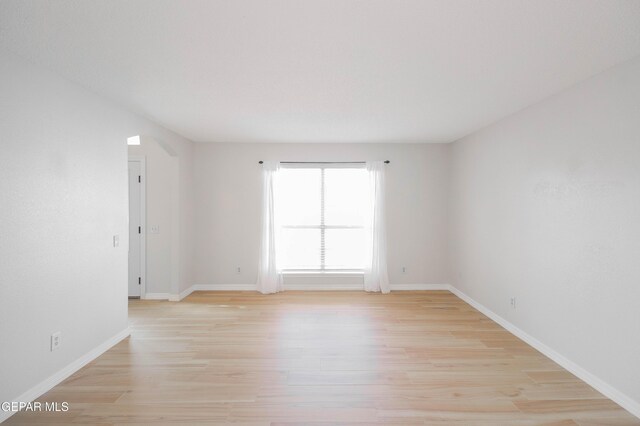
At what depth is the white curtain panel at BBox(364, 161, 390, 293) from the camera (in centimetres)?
540

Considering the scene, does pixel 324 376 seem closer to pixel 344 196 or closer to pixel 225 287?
pixel 225 287

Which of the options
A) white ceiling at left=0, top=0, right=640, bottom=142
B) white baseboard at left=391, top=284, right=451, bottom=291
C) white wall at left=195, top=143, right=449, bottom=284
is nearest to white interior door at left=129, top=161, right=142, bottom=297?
white wall at left=195, top=143, right=449, bottom=284

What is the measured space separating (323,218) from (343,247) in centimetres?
61

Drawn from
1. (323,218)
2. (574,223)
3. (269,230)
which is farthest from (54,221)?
(574,223)

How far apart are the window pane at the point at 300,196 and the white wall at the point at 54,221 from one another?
257cm

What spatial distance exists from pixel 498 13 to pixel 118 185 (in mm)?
3600

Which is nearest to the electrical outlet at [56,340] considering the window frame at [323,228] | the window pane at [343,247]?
the window frame at [323,228]

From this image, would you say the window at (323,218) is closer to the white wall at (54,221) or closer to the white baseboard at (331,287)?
the white baseboard at (331,287)

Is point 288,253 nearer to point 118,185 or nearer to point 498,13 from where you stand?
point 118,185

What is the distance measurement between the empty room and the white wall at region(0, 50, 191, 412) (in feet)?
0.05

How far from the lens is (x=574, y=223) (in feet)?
9.37

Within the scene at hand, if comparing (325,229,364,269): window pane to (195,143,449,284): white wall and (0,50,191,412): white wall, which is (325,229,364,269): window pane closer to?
(195,143,449,284): white wall

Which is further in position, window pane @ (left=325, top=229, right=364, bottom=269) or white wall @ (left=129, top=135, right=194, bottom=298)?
window pane @ (left=325, top=229, right=364, bottom=269)

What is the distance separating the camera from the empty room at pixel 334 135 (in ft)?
6.50
